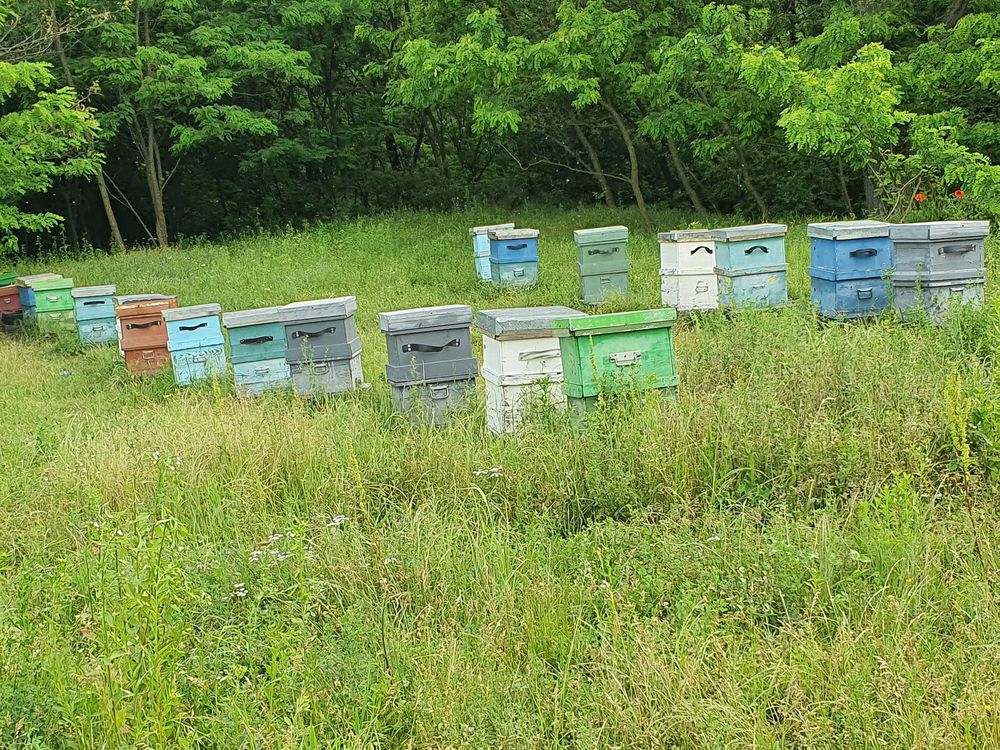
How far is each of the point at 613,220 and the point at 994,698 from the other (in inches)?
623

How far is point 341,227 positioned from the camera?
758 inches

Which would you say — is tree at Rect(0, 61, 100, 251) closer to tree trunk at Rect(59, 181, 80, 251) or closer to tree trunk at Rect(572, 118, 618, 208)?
tree trunk at Rect(572, 118, 618, 208)

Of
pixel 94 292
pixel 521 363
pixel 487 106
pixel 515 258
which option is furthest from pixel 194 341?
pixel 487 106

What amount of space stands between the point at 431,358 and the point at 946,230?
12.6 feet

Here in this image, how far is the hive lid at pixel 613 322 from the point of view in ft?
16.4

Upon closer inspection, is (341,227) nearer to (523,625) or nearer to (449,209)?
(449,209)

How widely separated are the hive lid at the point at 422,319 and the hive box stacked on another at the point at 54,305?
6.49 metres

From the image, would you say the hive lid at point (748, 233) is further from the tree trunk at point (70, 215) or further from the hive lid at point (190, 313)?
the tree trunk at point (70, 215)

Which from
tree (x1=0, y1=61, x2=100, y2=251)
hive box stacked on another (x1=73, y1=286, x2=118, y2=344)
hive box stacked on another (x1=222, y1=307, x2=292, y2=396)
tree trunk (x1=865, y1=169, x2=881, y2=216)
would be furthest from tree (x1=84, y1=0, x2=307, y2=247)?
hive box stacked on another (x1=222, y1=307, x2=292, y2=396)

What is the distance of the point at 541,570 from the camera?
11.7 feet

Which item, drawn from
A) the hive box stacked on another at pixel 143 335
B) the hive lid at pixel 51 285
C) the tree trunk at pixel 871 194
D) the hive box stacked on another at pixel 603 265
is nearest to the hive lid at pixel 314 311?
the hive box stacked on another at pixel 143 335

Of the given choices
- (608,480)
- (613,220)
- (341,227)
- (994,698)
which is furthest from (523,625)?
(341,227)

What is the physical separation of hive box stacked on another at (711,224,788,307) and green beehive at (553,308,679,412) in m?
3.23

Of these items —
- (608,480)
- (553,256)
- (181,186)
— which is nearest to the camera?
(608,480)
